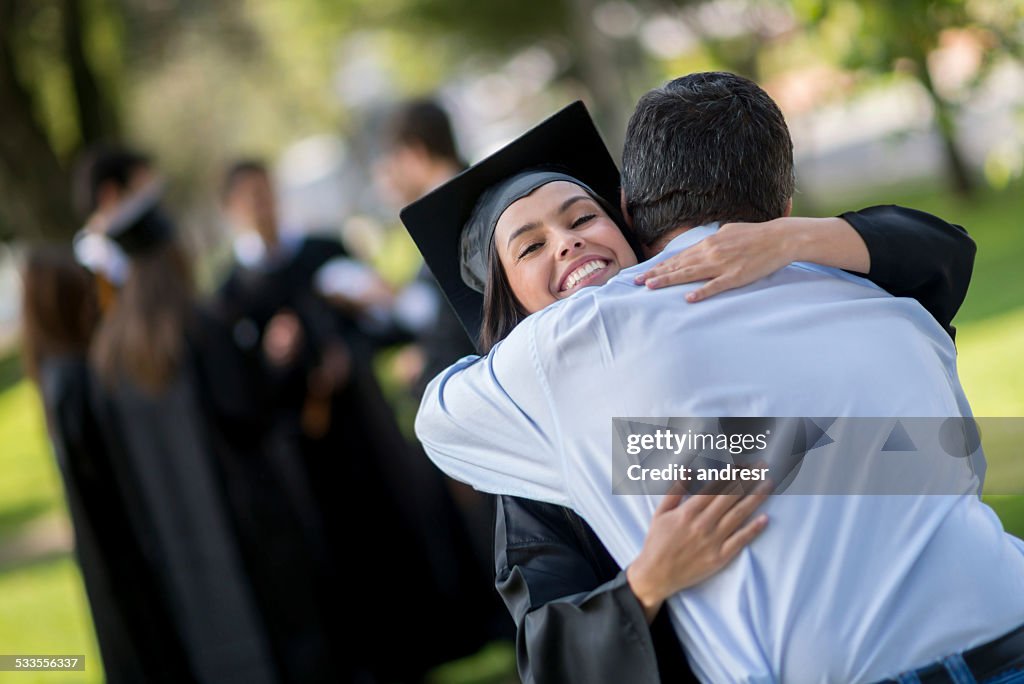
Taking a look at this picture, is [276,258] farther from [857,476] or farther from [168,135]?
[168,135]

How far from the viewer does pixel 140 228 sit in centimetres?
507

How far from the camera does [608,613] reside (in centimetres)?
183

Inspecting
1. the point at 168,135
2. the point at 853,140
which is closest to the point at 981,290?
the point at 853,140

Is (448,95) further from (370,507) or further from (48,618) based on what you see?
(370,507)

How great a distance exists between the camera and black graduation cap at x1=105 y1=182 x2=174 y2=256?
5.05 m

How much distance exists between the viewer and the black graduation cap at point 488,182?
89.5 inches

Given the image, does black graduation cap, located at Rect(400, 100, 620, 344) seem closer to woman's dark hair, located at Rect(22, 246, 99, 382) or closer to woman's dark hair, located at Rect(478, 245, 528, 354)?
woman's dark hair, located at Rect(478, 245, 528, 354)

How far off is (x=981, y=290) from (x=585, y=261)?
986 centimetres

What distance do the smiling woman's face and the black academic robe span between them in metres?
0.38

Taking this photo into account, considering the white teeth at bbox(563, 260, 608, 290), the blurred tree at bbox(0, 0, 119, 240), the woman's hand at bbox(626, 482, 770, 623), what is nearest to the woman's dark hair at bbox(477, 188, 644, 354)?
the white teeth at bbox(563, 260, 608, 290)

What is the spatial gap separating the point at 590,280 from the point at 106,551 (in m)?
3.77

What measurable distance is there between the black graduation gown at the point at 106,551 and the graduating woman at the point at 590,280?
3206mm

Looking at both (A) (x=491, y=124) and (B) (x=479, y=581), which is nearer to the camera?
(B) (x=479, y=581)

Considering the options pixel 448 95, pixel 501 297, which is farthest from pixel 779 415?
pixel 448 95
